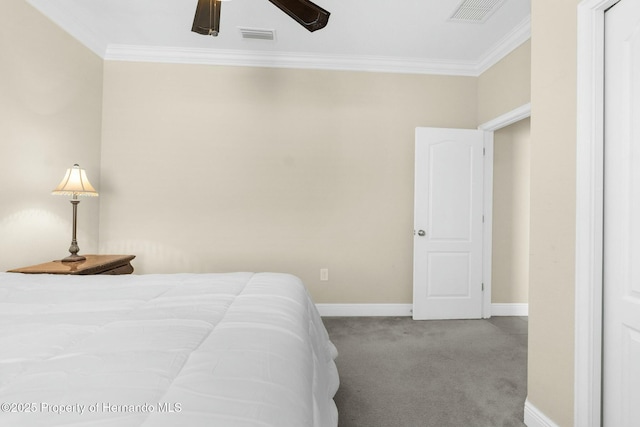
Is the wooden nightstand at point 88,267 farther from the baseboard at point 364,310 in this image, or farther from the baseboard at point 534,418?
the baseboard at point 534,418

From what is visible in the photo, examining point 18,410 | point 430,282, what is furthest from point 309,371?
point 430,282

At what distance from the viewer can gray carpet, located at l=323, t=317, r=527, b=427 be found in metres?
1.83

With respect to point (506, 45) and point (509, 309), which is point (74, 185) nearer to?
point (506, 45)

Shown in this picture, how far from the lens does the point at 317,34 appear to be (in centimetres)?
301

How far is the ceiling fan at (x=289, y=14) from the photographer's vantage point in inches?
65.1

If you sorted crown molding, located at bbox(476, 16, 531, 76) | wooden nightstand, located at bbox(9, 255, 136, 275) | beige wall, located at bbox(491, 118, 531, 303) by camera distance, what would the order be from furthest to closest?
beige wall, located at bbox(491, 118, 531, 303)
crown molding, located at bbox(476, 16, 531, 76)
wooden nightstand, located at bbox(9, 255, 136, 275)

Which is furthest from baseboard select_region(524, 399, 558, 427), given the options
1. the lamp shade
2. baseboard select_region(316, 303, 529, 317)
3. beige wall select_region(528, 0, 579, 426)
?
the lamp shade

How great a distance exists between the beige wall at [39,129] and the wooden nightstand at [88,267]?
271mm

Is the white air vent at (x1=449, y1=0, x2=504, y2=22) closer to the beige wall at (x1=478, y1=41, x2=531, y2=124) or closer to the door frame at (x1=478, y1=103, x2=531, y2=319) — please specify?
the beige wall at (x1=478, y1=41, x2=531, y2=124)

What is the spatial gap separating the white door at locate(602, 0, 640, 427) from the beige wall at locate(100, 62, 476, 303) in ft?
7.09

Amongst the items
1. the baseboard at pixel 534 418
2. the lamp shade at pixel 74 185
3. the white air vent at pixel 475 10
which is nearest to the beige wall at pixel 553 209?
the baseboard at pixel 534 418

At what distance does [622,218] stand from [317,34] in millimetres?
2667

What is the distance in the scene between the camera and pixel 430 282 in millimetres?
3420

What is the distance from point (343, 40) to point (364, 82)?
1.70 feet
